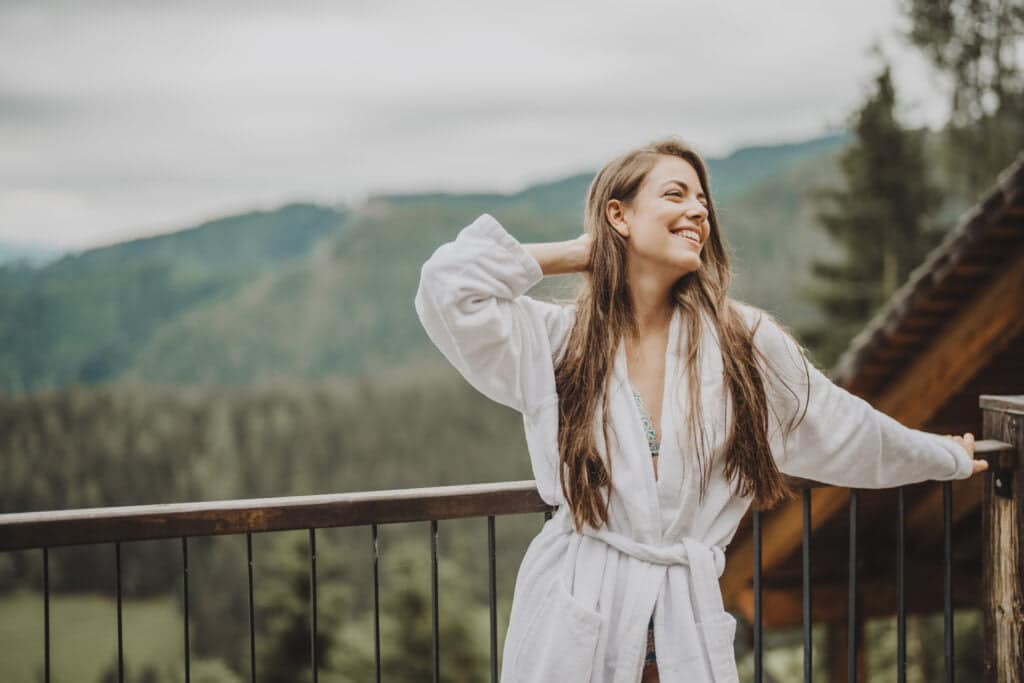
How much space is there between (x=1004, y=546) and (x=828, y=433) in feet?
2.33

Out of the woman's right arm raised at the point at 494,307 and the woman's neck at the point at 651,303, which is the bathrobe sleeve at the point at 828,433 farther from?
the woman's right arm raised at the point at 494,307

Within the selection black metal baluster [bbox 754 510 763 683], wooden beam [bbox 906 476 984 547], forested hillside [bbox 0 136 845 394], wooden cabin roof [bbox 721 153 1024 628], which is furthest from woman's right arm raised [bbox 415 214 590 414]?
forested hillside [bbox 0 136 845 394]

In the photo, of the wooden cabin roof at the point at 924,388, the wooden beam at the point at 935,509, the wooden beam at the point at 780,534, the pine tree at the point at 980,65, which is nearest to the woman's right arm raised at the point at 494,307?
the wooden cabin roof at the point at 924,388

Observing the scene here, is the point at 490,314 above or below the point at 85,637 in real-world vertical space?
above

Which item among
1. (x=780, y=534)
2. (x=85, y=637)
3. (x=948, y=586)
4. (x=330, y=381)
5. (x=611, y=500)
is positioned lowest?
(x=85, y=637)

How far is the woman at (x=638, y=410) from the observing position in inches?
56.1

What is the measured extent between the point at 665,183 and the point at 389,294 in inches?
1189

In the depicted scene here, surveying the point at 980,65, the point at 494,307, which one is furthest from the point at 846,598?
the point at 980,65

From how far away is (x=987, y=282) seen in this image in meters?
3.38

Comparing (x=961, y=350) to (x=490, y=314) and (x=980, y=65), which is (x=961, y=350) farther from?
(x=980, y=65)

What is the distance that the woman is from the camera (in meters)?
1.43

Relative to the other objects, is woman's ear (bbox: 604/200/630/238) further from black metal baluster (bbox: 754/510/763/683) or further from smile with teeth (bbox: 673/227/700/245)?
black metal baluster (bbox: 754/510/763/683)

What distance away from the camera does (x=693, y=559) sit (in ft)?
4.71

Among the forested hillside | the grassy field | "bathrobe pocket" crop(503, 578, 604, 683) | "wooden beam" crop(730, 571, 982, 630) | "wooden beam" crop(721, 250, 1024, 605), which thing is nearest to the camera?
"bathrobe pocket" crop(503, 578, 604, 683)
